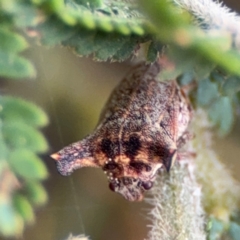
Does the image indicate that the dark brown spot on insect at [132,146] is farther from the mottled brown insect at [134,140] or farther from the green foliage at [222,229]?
the green foliage at [222,229]

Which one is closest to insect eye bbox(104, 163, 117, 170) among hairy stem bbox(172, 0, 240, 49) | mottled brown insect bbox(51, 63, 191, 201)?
mottled brown insect bbox(51, 63, 191, 201)

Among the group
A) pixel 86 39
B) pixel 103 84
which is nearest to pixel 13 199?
pixel 86 39

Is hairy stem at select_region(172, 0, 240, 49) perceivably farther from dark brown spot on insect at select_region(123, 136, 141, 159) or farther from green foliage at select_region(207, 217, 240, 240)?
green foliage at select_region(207, 217, 240, 240)

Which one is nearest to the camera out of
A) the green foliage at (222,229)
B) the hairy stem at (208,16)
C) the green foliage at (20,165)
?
the green foliage at (20,165)

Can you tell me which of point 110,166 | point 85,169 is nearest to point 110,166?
point 110,166

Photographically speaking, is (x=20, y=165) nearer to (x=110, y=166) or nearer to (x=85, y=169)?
(x=110, y=166)

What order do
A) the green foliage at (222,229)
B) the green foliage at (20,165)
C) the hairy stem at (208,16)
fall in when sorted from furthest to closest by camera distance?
the green foliage at (222,229) → the hairy stem at (208,16) → the green foliage at (20,165)

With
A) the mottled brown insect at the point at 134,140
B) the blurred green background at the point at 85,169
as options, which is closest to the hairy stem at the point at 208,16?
the mottled brown insect at the point at 134,140
